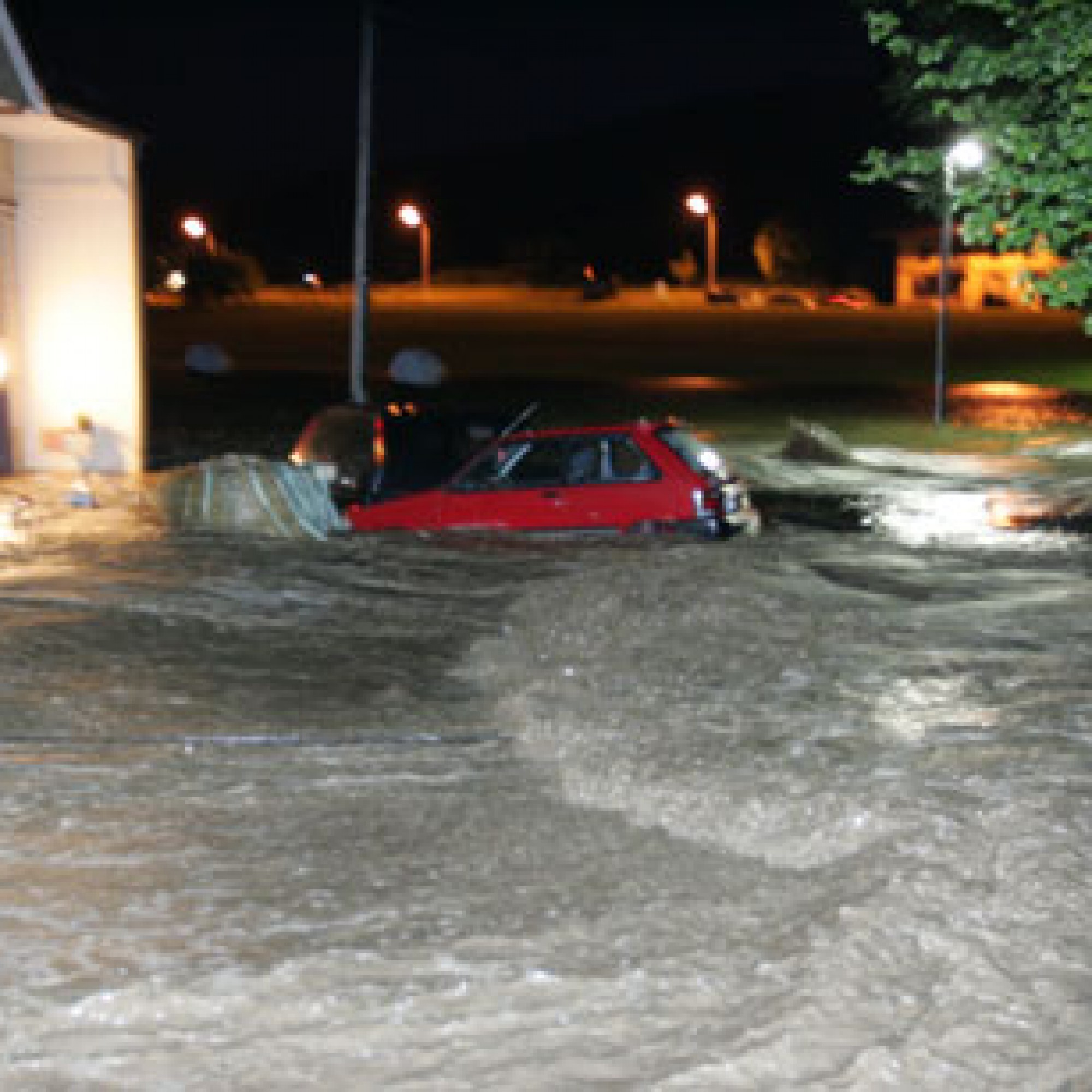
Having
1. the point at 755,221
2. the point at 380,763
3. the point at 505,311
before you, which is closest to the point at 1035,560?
the point at 380,763

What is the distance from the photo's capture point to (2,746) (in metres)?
8.40

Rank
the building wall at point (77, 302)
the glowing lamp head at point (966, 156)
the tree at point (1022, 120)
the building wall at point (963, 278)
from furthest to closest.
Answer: the building wall at point (963, 278)
the building wall at point (77, 302)
the glowing lamp head at point (966, 156)
the tree at point (1022, 120)

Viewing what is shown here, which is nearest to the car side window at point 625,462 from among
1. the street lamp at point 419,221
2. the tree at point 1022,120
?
the tree at point 1022,120

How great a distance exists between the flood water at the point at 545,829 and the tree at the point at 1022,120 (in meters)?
2.70

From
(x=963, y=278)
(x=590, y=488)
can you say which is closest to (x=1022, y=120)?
(x=590, y=488)

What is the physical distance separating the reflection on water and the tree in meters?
16.6

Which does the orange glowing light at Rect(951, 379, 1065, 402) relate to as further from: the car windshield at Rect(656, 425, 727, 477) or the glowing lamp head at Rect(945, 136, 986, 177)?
the car windshield at Rect(656, 425, 727, 477)

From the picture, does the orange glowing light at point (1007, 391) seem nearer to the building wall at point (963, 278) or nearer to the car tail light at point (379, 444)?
the car tail light at point (379, 444)

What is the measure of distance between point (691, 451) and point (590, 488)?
0.87 metres

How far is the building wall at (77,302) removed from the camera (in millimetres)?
Result: 19266

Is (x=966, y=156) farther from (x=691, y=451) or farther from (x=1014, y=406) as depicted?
(x=1014, y=406)

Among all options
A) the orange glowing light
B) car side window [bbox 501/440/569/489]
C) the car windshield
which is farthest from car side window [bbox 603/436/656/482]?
the orange glowing light

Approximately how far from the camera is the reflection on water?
29.3m

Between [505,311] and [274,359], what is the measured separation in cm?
2686
